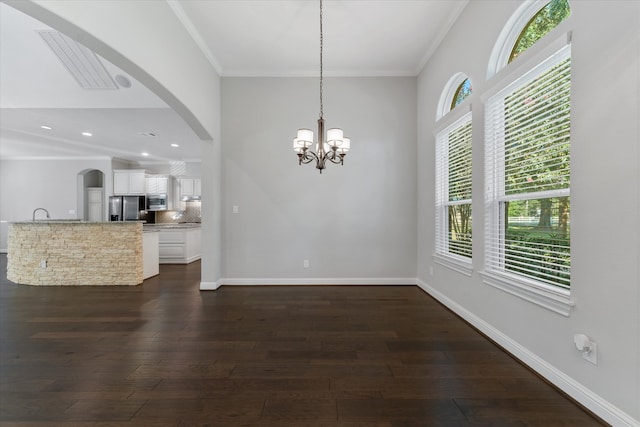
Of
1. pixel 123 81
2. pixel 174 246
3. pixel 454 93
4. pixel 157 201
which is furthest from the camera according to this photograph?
pixel 157 201

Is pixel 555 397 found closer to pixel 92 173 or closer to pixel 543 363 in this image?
pixel 543 363

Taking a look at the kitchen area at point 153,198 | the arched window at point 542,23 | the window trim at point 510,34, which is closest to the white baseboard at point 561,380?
the window trim at point 510,34

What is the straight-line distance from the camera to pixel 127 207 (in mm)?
8125

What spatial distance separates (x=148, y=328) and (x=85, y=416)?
1239 millimetres

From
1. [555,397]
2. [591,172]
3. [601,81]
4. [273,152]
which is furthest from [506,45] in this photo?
[273,152]

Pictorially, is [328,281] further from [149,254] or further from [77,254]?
[77,254]

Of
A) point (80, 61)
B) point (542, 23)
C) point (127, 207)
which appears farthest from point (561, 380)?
point (127, 207)

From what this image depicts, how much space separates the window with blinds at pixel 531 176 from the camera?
1.79 meters

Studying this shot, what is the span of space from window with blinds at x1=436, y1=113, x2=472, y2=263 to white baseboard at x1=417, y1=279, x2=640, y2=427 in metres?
0.75

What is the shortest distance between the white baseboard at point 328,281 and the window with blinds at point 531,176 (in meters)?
1.83

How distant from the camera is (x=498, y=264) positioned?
7.89 feet

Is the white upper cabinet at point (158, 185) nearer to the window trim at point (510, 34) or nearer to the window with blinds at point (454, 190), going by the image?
the window with blinds at point (454, 190)

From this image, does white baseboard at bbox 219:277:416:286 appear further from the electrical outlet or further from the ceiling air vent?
the ceiling air vent

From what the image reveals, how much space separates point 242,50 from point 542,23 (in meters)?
3.36
